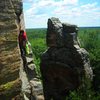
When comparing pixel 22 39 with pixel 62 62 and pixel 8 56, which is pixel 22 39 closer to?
pixel 8 56

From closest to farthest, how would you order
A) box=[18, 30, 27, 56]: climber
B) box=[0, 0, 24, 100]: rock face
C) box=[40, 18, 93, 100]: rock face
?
box=[0, 0, 24, 100]: rock face, box=[18, 30, 27, 56]: climber, box=[40, 18, 93, 100]: rock face

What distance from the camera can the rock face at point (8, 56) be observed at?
15.5 meters

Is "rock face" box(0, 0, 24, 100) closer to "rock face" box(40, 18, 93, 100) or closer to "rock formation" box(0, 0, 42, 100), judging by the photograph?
"rock formation" box(0, 0, 42, 100)

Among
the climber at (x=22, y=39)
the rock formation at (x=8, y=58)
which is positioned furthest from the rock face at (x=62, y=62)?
the rock formation at (x=8, y=58)

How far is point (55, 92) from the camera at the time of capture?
4575cm

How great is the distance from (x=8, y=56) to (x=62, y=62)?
101 feet

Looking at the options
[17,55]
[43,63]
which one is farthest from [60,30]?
[17,55]

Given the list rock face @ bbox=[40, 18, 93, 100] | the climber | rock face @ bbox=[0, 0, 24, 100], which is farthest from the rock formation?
rock face @ bbox=[40, 18, 93, 100]

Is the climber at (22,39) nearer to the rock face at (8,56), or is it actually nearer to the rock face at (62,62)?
the rock face at (8,56)

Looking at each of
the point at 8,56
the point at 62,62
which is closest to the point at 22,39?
the point at 8,56

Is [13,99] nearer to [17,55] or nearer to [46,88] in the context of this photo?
[17,55]

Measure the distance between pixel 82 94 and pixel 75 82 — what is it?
3547mm

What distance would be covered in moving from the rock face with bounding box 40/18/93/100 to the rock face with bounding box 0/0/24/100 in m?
28.9

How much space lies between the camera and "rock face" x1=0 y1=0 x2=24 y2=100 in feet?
50.9
